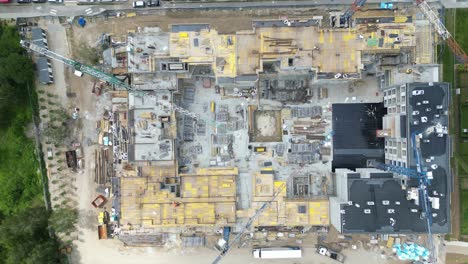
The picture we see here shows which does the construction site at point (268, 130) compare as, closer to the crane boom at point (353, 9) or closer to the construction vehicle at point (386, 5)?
the crane boom at point (353, 9)

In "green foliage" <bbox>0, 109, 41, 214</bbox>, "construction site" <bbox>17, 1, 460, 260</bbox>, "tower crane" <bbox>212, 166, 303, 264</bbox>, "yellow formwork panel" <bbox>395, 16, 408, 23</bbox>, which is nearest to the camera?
"construction site" <bbox>17, 1, 460, 260</bbox>

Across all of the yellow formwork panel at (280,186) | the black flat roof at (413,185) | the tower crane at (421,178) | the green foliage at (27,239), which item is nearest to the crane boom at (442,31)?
the black flat roof at (413,185)

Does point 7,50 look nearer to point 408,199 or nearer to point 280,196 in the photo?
point 280,196

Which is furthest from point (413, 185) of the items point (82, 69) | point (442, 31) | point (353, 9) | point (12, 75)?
point (12, 75)

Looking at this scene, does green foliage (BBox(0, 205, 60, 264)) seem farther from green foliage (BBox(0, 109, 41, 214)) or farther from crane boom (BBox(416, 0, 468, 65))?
crane boom (BBox(416, 0, 468, 65))

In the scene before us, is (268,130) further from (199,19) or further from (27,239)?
(27,239)

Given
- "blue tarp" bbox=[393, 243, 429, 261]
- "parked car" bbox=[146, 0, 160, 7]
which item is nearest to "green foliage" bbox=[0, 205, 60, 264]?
"parked car" bbox=[146, 0, 160, 7]
